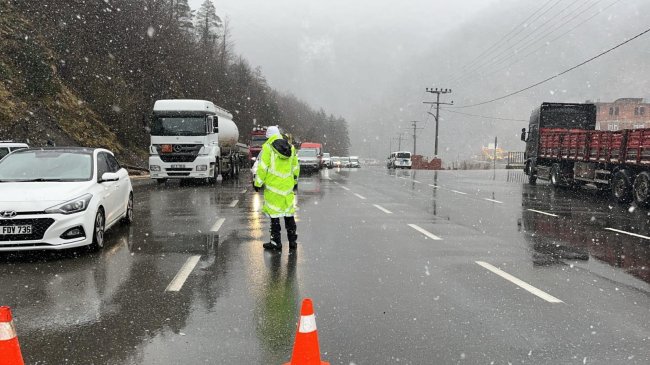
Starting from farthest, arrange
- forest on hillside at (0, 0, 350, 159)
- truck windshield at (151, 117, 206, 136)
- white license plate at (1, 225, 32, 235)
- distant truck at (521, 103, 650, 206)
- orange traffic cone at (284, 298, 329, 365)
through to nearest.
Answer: forest on hillside at (0, 0, 350, 159) → truck windshield at (151, 117, 206, 136) → distant truck at (521, 103, 650, 206) → white license plate at (1, 225, 32, 235) → orange traffic cone at (284, 298, 329, 365)

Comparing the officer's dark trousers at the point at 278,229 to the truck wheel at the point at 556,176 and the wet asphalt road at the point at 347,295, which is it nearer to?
the wet asphalt road at the point at 347,295

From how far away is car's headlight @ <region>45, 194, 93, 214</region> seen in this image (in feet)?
23.2

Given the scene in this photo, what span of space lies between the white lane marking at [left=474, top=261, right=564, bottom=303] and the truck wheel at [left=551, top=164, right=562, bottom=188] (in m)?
17.8

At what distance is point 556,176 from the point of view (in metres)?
23.3

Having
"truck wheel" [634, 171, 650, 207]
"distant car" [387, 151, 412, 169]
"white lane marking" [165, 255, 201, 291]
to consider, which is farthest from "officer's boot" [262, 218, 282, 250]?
"distant car" [387, 151, 412, 169]

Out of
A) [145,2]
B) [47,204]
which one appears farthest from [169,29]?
[47,204]

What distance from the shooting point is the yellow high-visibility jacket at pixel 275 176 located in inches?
301

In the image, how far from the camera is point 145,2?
160ft

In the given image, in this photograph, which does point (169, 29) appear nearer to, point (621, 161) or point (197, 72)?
point (197, 72)

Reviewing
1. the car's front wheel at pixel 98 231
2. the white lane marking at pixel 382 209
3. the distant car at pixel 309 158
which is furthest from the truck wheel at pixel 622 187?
the distant car at pixel 309 158

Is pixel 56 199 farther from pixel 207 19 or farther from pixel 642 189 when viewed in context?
pixel 207 19

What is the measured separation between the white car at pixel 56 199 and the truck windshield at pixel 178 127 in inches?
465

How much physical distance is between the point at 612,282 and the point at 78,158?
26.3 feet

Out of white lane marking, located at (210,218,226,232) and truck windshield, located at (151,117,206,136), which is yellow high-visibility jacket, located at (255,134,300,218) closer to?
white lane marking, located at (210,218,226,232)
